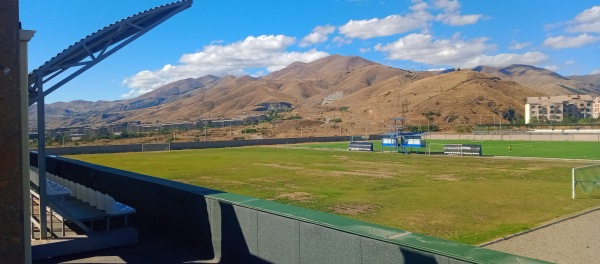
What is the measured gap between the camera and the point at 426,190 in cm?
2159

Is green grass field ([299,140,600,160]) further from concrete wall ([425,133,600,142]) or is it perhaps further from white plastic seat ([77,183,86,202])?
white plastic seat ([77,183,86,202])

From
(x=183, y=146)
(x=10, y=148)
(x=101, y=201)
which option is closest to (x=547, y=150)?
(x=183, y=146)

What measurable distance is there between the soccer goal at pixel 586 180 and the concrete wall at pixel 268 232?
55.0 ft

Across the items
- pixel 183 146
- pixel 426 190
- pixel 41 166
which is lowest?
pixel 426 190

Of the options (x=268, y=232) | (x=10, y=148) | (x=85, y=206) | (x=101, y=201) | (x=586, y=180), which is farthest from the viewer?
(x=586, y=180)

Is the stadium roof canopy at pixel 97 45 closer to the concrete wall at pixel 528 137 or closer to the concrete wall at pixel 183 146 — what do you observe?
the concrete wall at pixel 183 146

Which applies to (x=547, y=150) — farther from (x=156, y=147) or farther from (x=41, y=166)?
(x=41, y=166)

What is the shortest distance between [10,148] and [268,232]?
11.4ft

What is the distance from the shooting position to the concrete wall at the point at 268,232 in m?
4.91

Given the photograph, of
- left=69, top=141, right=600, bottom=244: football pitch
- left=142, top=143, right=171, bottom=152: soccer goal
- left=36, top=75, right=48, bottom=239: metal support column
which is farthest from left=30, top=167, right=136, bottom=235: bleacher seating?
left=142, top=143, right=171, bottom=152: soccer goal

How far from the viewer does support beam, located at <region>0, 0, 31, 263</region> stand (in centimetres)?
439

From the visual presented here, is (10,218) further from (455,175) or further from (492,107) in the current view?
(492,107)

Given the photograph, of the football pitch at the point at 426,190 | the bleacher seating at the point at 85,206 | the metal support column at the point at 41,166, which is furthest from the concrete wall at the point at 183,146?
the metal support column at the point at 41,166

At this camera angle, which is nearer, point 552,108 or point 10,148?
point 10,148
